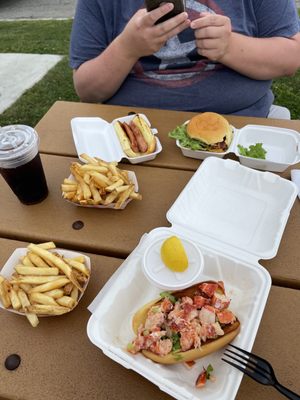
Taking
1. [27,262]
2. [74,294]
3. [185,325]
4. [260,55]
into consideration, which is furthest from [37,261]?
→ [260,55]

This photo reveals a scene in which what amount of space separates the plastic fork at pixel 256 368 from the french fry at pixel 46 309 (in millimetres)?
387

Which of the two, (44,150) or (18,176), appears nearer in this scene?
(18,176)

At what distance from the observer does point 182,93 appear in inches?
62.6

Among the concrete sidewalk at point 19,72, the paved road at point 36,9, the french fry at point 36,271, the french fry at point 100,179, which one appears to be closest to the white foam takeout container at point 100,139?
the french fry at point 100,179

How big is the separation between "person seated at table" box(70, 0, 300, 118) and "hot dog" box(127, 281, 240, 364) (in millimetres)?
998

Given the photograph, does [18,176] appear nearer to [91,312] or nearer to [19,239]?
[19,239]

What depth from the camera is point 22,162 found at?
1.06m

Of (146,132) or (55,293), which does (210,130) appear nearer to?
(146,132)

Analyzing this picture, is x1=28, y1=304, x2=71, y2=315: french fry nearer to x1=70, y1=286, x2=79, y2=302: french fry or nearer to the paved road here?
x1=70, y1=286, x2=79, y2=302: french fry

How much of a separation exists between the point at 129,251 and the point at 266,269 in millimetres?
391

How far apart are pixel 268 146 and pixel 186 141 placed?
0.35 m

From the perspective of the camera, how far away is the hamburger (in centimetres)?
133

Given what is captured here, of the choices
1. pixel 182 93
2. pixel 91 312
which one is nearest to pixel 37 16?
pixel 182 93

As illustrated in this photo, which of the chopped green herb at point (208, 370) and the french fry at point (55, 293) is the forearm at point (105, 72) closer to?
the french fry at point (55, 293)
